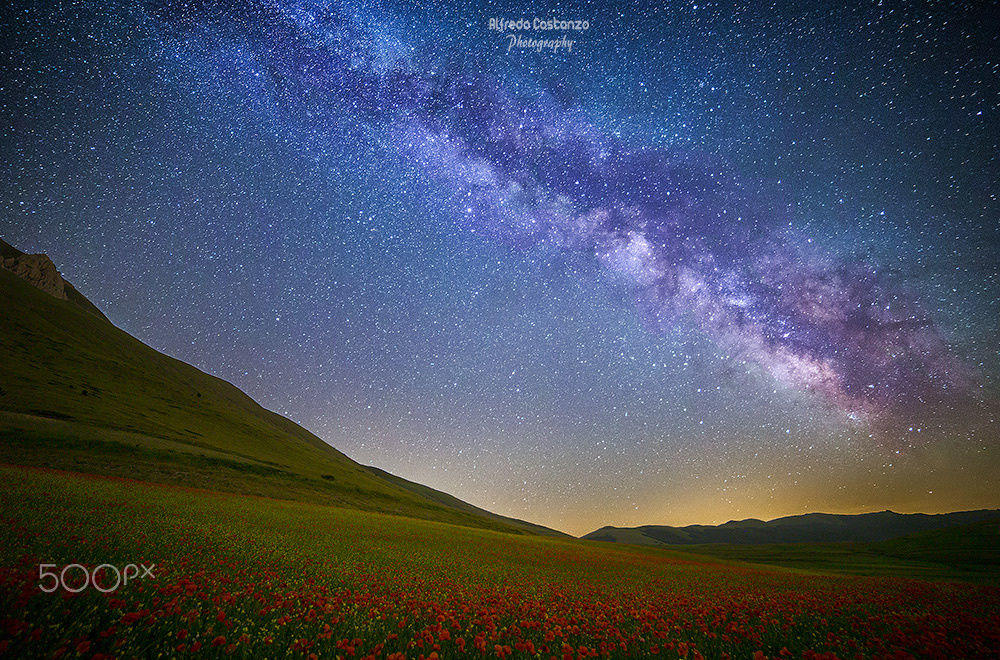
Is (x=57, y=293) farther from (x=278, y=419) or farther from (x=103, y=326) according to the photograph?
(x=278, y=419)

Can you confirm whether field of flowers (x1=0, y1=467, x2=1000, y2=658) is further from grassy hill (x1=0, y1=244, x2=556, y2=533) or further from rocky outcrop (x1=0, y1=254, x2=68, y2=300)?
rocky outcrop (x1=0, y1=254, x2=68, y2=300)

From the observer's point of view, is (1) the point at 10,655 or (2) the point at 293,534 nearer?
(1) the point at 10,655

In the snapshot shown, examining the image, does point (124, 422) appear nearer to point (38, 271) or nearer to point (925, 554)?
point (925, 554)

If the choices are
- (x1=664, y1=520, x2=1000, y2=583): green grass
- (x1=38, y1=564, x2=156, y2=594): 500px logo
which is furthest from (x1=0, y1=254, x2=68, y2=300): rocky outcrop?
(x1=664, y1=520, x2=1000, y2=583): green grass

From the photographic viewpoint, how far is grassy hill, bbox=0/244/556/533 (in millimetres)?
39938

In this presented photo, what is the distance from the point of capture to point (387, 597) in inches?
333

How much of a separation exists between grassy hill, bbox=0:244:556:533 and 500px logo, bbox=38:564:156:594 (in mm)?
42516

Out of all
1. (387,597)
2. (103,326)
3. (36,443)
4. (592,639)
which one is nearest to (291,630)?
(387,597)

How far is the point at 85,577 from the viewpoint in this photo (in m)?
5.75

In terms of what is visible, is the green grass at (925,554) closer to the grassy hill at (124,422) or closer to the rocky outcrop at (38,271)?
the grassy hill at (124,422)

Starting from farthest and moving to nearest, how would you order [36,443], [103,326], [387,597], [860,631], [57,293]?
[57,293]
[103,326]
[36,443]
[387,597]
[860,631]

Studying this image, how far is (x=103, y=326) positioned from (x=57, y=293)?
72.8 meters

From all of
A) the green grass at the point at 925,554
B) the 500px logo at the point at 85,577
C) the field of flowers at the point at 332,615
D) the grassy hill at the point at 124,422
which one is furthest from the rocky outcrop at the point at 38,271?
the green grass at the point at 925,554

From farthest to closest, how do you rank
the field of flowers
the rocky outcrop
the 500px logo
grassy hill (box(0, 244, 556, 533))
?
the rocky outcrop
grassy hill (box(0, 244, 556, 533))
the 500px logo
the field of flowers
